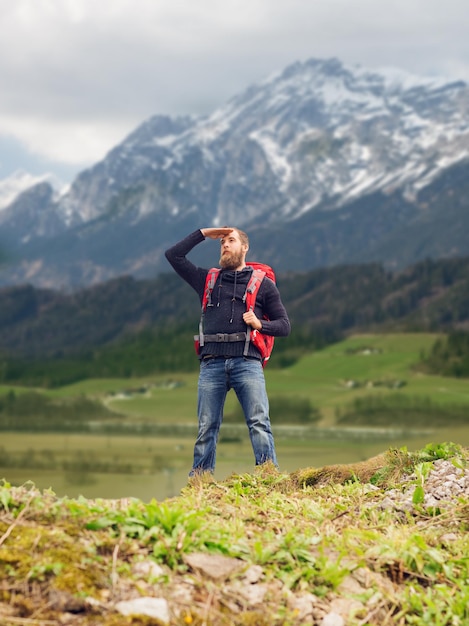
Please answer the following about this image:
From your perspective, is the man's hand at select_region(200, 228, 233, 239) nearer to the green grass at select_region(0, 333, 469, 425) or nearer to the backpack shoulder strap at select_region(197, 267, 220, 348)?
the backpack shoulder strap at select_region(197, 267, 220, 348)

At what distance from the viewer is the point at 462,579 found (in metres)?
7.82

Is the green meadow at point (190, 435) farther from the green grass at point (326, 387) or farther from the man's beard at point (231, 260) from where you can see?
the man's beard at point (231, 260)

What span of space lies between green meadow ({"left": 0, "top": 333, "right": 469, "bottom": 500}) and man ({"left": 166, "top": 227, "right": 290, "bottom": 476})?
2.57 ft

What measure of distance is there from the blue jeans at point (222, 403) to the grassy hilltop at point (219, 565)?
2.92m

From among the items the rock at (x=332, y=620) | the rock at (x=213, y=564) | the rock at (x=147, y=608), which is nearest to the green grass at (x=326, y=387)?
the rock at (x=213, y=564)

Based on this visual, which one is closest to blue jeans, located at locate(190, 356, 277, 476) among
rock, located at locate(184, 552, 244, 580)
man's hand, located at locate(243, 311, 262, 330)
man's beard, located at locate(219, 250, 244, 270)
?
man's hand, located at locate(243, 311, 262, 330)

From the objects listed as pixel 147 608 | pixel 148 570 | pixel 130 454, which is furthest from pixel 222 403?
pixel 130 454

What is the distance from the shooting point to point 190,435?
87125 mm

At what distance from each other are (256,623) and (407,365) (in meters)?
178

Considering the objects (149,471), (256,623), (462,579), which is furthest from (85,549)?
(149,471)

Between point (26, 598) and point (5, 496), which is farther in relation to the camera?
point (5, 496)

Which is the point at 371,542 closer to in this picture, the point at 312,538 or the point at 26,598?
the point at 312,538

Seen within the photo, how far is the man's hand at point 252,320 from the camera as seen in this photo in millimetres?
12094

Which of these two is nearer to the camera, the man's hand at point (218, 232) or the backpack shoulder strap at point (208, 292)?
the man's hand at point (218, 232)
